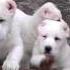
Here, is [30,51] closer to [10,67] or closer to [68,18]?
[10,67]

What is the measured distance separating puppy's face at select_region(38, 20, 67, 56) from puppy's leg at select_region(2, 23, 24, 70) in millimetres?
283

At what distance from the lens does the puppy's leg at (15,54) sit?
2939 millimetres

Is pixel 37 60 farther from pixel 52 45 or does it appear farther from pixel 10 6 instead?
pixel 10 6

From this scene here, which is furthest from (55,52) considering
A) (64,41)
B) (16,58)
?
(16,58)

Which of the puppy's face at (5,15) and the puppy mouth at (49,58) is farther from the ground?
the puppy's face at (5,15)

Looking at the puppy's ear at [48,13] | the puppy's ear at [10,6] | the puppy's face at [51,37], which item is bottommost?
the puppy's face at [51,37]

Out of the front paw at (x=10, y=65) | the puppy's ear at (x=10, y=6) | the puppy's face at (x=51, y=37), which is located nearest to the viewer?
the puppy's face at (x=51, y=37)

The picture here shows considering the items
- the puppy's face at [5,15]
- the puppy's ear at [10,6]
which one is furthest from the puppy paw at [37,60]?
the puppy's ear at [10,6]

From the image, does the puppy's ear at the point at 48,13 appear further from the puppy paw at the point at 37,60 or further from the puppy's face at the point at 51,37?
the puppy paw at the point at 37,60

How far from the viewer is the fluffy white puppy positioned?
8.98 ft

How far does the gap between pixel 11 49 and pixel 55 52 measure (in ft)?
1.60

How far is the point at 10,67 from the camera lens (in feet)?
9.62

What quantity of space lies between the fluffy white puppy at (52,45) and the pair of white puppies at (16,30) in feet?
0.42

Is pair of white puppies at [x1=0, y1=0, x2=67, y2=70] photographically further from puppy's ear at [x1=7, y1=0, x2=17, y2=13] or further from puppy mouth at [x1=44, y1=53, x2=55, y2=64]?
puppy mouth at [x1=44, y1=53, x2=55, y2=64]
